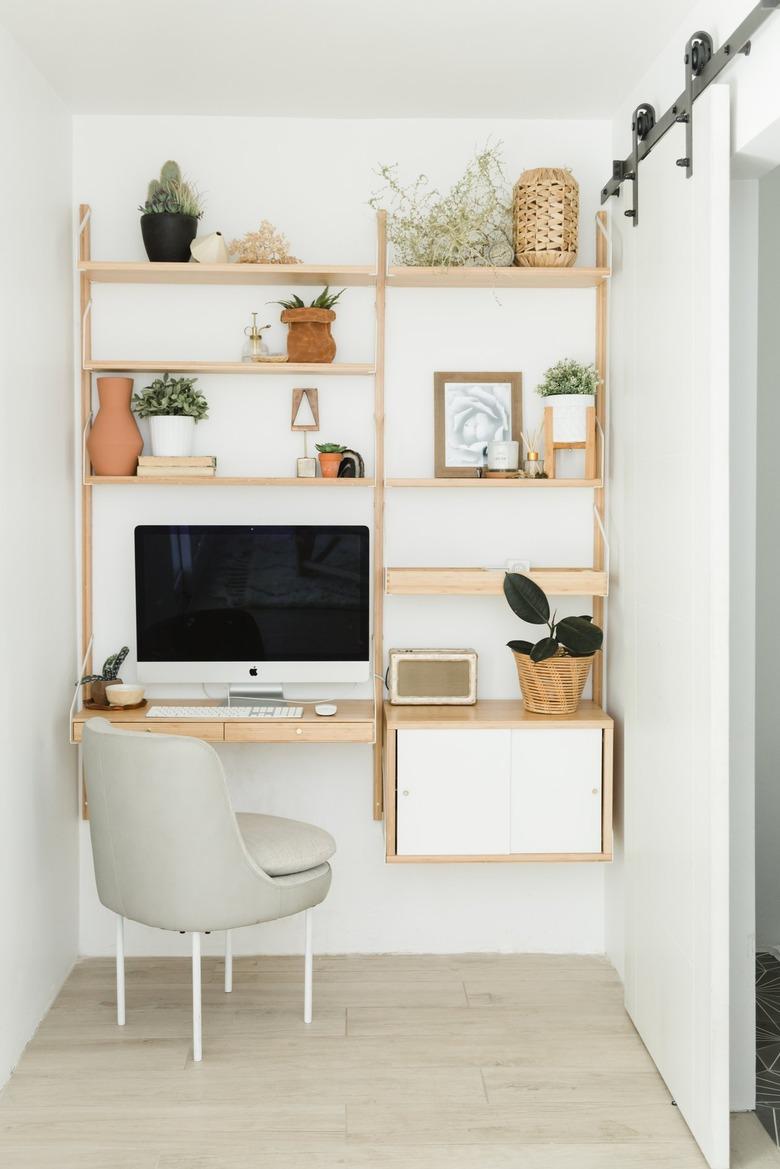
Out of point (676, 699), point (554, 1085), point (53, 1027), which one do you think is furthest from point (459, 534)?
point (53, 1027)

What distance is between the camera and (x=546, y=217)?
3191mm

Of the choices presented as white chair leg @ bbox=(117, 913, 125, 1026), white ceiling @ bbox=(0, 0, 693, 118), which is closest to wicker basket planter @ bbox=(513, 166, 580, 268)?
A: white ceiling @ bbox=(0, 0, 693, 118)

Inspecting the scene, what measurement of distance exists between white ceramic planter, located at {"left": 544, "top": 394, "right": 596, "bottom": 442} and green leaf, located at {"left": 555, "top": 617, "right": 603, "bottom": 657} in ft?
1.96

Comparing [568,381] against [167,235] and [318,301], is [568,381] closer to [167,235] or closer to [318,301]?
[318,301]

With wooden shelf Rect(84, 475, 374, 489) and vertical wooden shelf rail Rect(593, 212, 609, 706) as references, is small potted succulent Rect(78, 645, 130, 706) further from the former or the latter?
vertical wooden shelf rail Rect(593, 212, 609, 706)

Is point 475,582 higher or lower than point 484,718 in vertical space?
higher

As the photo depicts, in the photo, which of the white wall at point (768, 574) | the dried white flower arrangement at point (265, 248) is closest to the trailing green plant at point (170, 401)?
the dried white flower arrangement at point (265, 248)

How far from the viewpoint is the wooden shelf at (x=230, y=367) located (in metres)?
3.22

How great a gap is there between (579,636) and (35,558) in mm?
Answer: 1599

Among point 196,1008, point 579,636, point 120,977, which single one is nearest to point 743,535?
point 579,636

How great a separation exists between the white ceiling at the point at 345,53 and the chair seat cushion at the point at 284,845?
2184 mm

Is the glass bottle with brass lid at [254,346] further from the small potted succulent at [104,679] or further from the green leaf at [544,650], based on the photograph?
the green leaf at [544,650]

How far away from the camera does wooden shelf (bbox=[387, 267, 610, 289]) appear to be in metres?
3.19

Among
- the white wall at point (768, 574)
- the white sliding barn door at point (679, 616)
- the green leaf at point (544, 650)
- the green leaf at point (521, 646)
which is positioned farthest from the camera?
the white wall at point (768, 574)
